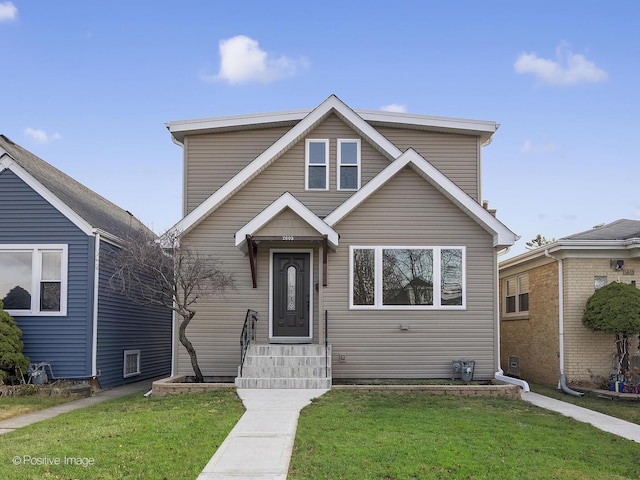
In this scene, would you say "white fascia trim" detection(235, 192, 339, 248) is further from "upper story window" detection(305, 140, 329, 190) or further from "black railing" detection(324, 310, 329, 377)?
"upper story window" detection(305, 140, 329, 190)

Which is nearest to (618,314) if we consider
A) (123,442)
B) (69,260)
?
(123,442)

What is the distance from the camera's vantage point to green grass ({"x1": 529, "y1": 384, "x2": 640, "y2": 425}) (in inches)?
448

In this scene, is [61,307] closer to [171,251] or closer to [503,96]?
[171,251]

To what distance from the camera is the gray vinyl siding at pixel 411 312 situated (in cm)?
1402

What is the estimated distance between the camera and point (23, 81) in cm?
1930

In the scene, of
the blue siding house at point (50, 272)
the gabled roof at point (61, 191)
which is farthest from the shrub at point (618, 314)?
the blue siding house at point (50, 272)

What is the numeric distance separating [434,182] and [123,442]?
8662 mm

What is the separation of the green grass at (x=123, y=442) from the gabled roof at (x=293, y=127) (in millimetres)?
4989

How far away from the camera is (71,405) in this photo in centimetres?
1232

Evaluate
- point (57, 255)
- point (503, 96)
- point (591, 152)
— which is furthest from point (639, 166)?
point (57, 255)

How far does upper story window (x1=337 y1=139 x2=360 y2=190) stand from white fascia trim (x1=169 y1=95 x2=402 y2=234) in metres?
0.44

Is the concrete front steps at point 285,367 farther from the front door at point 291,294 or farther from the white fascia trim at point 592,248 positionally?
the white fascia trim at point 592,248

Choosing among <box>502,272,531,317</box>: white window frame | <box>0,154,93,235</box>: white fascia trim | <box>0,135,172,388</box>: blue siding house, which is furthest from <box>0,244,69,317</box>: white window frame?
<box>502,272,531,317</box>: white window frame

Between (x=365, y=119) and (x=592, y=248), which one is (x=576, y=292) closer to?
(x=592, y=248)
